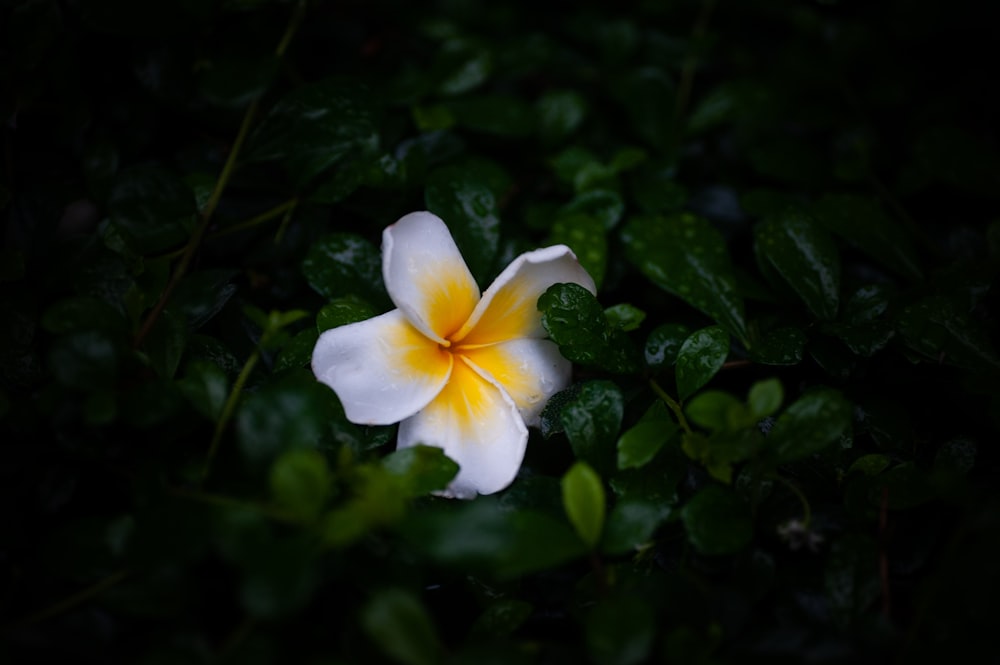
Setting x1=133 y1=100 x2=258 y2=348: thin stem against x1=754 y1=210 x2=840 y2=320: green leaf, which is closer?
x1=133 y1=100 x2=258 y2=348: thin stem

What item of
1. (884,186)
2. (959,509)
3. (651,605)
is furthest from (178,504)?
(884,186)

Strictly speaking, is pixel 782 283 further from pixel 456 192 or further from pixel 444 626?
pixel 444 626

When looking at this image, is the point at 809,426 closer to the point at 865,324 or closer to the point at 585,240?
the point at 865,324

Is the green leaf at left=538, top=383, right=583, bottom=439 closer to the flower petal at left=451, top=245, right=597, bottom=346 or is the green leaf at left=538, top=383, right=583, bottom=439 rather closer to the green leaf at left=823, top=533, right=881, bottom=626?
the flower petal at left=451, top=245, right=597, bottom=346

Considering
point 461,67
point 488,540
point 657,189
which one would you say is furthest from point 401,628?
point 461,67

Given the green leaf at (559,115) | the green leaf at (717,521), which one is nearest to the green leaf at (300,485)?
the green leaf at (717,521)

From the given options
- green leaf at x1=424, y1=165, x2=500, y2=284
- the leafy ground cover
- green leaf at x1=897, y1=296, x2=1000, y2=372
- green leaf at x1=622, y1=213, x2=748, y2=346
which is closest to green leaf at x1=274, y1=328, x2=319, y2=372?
the leafy ground cover

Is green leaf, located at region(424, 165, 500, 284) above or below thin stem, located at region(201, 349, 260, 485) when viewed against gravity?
above
